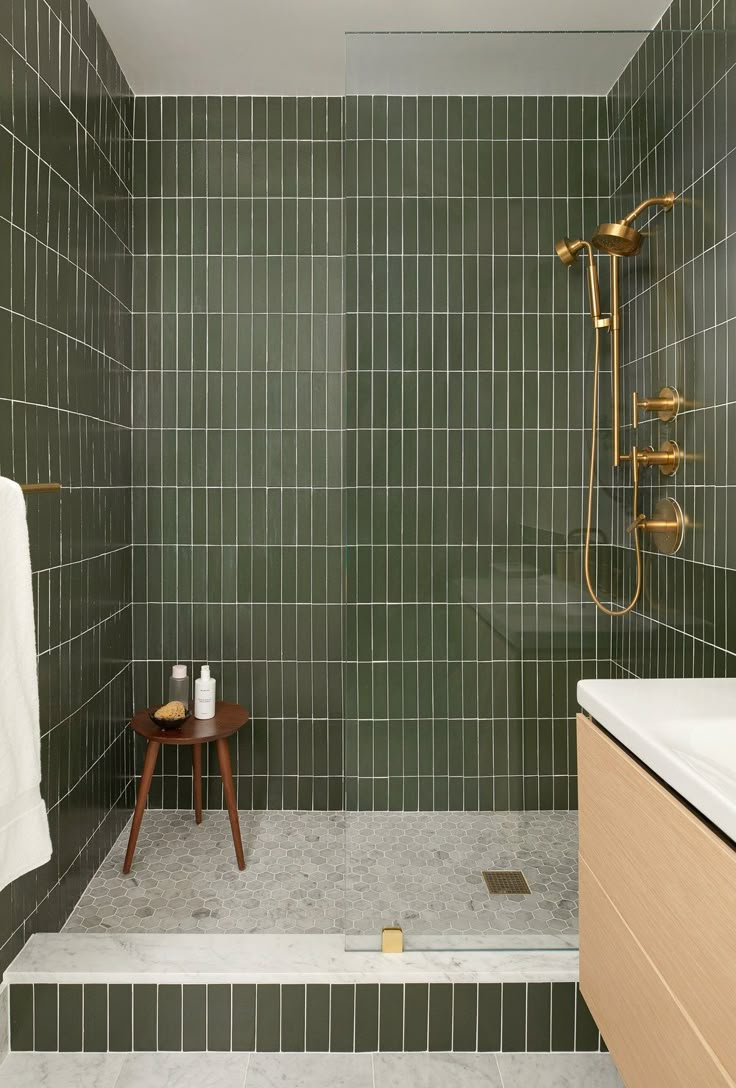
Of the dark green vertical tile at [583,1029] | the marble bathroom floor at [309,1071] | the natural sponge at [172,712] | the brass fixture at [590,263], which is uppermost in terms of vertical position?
the brass fixture at [590,263]

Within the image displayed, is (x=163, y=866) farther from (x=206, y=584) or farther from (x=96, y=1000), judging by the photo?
(x=206, y=584)

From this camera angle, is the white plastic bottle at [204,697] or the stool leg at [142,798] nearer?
the stool leg at [142,798]

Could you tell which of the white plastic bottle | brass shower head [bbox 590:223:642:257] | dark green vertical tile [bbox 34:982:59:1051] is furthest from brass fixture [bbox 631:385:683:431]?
dark green vertical tile [bbox 34:982:59:1051]

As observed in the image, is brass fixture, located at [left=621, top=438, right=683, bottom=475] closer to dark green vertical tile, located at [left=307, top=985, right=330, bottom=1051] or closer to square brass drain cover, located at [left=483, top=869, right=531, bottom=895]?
square brass drain cover, located at [left=483, top=869, right=531, bottom=895]

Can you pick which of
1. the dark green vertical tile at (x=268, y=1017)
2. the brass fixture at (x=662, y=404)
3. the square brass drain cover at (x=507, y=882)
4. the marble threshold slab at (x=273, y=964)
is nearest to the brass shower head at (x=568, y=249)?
the brass fixture at (x=662, y=404)

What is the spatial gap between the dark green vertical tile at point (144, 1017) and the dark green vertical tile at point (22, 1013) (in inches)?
9.4

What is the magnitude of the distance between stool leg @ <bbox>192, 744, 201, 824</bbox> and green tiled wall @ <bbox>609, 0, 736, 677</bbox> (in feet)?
5.18

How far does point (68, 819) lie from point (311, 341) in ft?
5.88

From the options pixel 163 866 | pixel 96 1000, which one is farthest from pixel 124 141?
pixel 96 1000

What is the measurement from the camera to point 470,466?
177cm

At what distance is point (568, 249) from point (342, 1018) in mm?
1859

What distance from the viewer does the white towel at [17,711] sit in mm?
1318

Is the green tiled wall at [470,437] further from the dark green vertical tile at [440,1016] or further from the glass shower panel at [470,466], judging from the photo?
the dark green vertical tile at [440,1016]

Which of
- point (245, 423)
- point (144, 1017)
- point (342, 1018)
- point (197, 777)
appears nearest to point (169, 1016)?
point (144, 1017)
